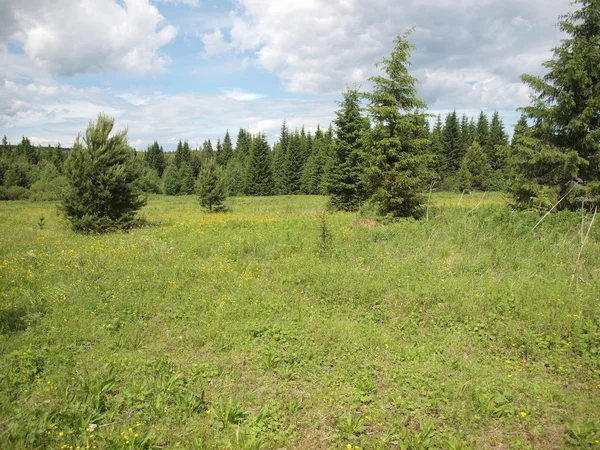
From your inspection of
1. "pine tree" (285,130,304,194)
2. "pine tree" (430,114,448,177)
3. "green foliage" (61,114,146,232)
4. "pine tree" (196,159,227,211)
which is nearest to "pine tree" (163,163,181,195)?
"pine tree" (285,130,304,194)

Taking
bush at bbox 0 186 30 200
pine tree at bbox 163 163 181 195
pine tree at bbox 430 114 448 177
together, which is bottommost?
bush at bbox 0 186 30 200

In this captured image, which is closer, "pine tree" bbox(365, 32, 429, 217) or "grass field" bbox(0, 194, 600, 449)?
"grass field" bbox(0, 194, 600, 449)

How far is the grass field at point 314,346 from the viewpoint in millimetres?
3535

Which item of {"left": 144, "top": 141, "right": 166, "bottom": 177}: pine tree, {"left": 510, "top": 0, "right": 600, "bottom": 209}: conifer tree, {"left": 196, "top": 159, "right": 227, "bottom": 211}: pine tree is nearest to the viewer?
{"left": 510, "top": 0, "right": 600, "bottom": 209}: conifer tree

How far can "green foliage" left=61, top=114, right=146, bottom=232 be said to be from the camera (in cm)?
1375

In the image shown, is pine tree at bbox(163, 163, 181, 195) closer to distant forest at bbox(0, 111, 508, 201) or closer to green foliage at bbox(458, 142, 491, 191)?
distant forest at bbox(0, 111, 508, 201)

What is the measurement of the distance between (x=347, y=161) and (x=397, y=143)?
28.3ft

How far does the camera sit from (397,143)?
516 inches

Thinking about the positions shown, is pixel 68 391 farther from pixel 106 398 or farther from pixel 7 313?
pixel 7 313

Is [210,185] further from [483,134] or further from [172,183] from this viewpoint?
[483,134]

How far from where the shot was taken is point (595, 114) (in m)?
12.2

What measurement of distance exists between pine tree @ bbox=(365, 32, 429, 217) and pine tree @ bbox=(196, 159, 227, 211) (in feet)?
42.8

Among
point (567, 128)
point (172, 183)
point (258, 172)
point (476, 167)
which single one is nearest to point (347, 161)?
point (567, 128)

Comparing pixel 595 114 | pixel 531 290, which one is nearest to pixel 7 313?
pixel 531 290
